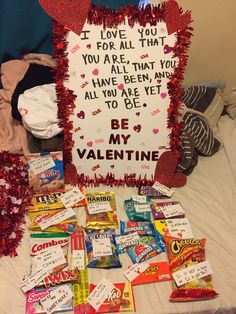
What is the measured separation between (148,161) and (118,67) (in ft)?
1.29

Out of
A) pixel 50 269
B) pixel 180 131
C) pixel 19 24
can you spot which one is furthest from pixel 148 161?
pixel 19 24

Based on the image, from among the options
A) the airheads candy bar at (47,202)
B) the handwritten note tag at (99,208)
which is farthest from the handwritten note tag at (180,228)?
the airheads candy bar at (47,202)

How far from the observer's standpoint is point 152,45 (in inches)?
51.4

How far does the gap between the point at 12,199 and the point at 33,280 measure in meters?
0.34

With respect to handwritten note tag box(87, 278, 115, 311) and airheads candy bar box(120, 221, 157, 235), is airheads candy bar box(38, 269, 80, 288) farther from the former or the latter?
airheads candy bar box(120, 221, 157, 235)

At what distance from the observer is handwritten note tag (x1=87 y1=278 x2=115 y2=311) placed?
45.5 inches

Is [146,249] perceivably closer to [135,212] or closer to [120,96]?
[135,212]

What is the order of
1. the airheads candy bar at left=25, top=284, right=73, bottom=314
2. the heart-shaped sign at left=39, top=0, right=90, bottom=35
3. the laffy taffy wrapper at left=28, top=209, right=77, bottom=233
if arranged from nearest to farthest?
the airheads candy bar at left=25, top=284, right=73, bottom=314, the heart-shaped sign at left=39, top=0, right=90, bottom=35, the laffy taffy wrapper at left=28, top=209, right=77, bottom=233

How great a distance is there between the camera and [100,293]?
1.18 metres

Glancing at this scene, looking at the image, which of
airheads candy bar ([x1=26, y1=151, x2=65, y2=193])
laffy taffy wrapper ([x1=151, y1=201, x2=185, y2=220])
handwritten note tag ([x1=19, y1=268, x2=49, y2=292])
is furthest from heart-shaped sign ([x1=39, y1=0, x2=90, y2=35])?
handwritten note tag ([x1=19, y1=268, x2=49, y2=292])

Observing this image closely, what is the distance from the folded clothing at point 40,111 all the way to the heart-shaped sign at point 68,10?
31 centimetres

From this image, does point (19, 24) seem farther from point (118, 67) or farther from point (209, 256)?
point (209, 256)

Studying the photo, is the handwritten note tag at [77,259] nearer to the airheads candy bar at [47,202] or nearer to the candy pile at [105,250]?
the candy pile at [105,250]

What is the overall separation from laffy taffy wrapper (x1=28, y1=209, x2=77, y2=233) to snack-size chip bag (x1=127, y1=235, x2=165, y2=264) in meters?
0.23
